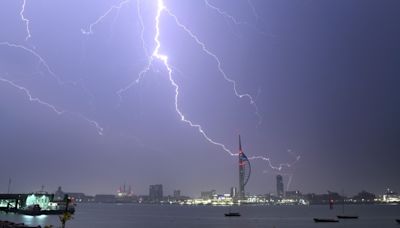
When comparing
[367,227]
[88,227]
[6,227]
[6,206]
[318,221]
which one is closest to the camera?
[6,227]

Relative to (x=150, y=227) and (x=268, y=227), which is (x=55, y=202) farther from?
(x=268, y=227)

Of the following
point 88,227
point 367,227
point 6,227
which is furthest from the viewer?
point 367,227

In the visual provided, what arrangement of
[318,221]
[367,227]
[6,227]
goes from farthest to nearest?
[318,221] < [367,227] < [6,227]

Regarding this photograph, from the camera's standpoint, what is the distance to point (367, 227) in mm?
105750

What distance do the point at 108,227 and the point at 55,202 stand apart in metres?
58.4

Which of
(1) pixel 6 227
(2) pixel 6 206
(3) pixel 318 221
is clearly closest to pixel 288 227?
(3) pixel 318 221

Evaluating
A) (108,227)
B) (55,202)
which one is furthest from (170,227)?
(55,202)

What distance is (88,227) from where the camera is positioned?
97438 millimetres

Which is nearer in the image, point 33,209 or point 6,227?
point 6,227

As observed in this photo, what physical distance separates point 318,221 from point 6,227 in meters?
95.0

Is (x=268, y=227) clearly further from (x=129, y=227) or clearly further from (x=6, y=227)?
(x=6, y=227)

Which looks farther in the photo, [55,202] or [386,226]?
[55,202]

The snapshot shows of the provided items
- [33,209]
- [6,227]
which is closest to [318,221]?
[33,209]

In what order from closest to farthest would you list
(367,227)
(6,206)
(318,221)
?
(367,227)
(318,221)
(6,206)
